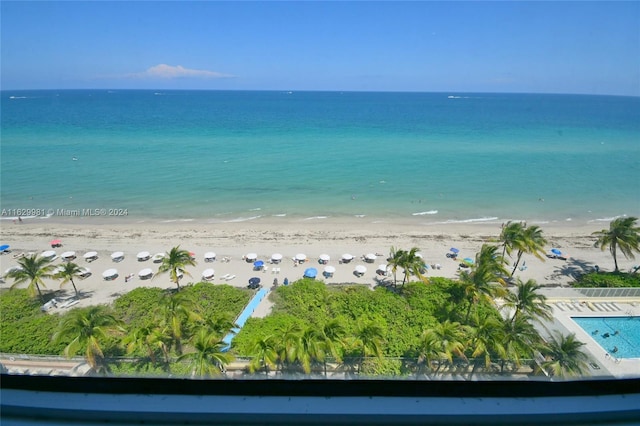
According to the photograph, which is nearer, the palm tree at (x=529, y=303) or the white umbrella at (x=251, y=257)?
the palm tree at (x=529, y=303)

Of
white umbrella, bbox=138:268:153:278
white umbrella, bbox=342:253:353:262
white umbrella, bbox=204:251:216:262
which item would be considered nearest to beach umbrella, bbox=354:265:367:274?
white umbrella, bbox=342:253:353:262

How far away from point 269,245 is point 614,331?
56.6 ft

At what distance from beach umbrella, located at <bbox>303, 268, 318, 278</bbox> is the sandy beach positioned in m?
0.55

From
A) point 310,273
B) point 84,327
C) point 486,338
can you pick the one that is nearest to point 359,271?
point 310,273

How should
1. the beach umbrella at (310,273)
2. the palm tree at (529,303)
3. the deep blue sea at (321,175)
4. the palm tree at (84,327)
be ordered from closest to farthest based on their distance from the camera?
the palm tree at (84,327)
the palm tree at (529,303)
the beach umbrella at (310,273)
the deep blue sea at (321,175)

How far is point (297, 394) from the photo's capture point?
1524mm

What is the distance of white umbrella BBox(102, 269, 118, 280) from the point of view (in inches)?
669

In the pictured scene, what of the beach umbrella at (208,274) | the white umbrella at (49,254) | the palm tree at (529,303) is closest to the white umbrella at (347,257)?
the beach umbrella at (208,274)

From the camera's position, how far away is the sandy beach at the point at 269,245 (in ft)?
56.8

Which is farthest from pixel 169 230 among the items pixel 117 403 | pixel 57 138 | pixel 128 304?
pixel 57 138

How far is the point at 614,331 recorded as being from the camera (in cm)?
1203

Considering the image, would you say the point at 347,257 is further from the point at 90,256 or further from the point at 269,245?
the point at 90,256

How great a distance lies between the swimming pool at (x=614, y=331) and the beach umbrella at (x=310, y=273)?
11.2 meters

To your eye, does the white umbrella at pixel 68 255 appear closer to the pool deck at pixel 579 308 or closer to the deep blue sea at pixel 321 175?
the deep blue sea at pixel 321 175
